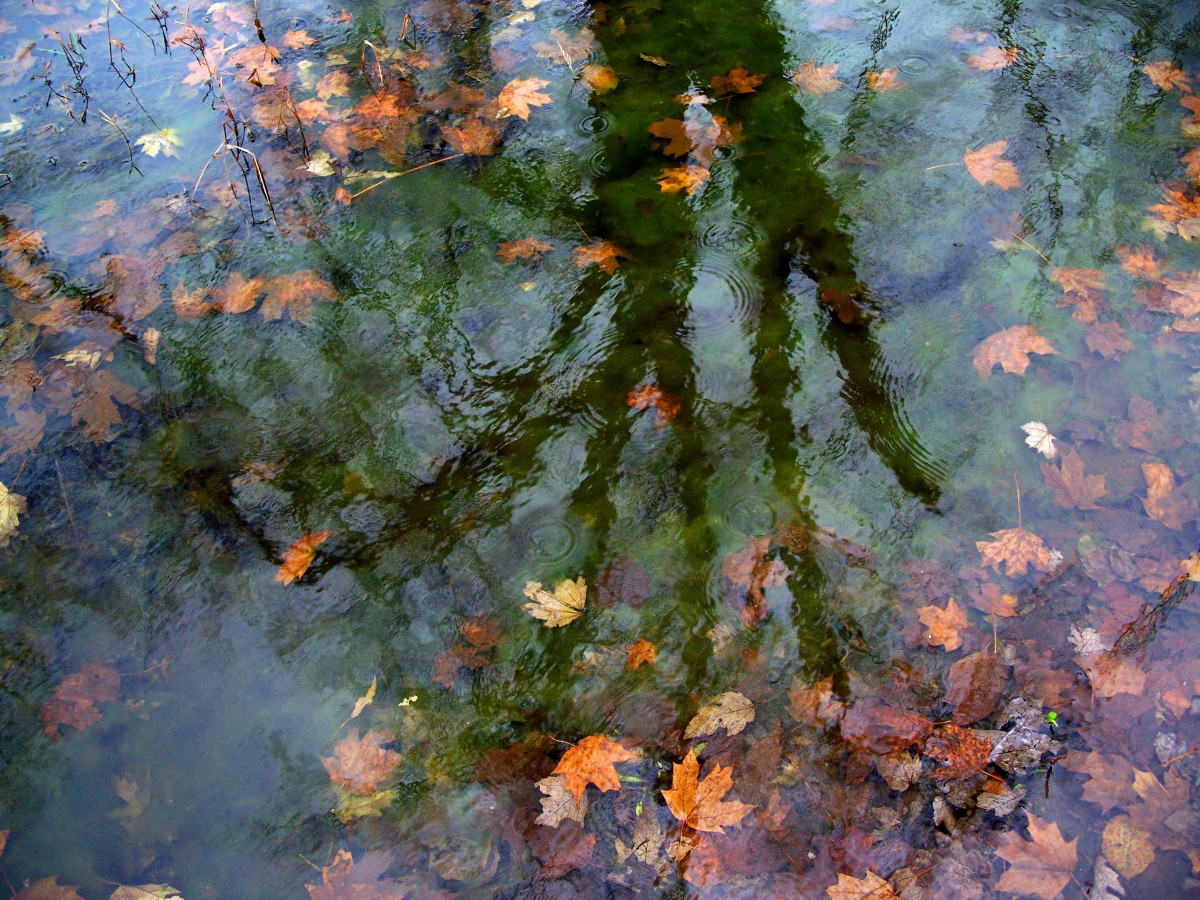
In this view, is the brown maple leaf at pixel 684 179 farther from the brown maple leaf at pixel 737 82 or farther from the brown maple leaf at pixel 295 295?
the brown maple leaf at pixel 295 295

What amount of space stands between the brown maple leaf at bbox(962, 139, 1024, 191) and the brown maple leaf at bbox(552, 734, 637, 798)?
3.27m

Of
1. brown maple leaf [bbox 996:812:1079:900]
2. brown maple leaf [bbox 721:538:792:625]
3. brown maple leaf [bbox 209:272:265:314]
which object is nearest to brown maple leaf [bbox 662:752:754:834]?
brown maple leaf [bbox 721:538:792:625]

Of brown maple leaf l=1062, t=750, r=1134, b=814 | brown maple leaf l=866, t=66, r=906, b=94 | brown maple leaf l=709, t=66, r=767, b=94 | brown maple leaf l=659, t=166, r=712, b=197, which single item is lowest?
brown maple leaf l=1062, t=750, r=1134, b=814

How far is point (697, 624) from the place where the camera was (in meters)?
2.52

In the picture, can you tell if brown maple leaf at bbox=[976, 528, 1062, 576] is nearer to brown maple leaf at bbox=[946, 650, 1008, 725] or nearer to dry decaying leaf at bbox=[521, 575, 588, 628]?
brown maple leaf at bbox=[946, 650, 1008, 725]

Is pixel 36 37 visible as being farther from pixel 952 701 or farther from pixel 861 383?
pixel 952 701

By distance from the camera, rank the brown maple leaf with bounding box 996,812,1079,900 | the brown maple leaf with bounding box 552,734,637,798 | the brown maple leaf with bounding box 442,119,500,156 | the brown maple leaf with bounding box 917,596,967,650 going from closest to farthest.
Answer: the brown maple leaf with bounding box 996,812,1079,900 < the brown maple leaf with bounding box 552,734,637,798 < the brown maple leaf with bounding box 917,596,967,650 < the brown maple leaf with bounding box 442,119,500,156

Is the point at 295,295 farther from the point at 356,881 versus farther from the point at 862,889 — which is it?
the point at 862,889

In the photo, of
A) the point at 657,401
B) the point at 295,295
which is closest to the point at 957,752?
the point at 657,401

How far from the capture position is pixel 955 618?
2.48 m

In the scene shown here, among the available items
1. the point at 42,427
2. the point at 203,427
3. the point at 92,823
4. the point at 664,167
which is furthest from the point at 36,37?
the point at 92,823

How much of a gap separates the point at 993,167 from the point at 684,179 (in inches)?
62.3

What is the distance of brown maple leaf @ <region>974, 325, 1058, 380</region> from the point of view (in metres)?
3.00

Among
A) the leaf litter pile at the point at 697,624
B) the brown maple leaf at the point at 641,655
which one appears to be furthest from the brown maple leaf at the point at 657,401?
the brown maple leaf at the point at 641,655
